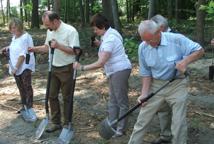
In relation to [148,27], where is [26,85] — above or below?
below

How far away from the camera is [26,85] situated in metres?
7.37

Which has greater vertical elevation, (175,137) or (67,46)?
(67,46)

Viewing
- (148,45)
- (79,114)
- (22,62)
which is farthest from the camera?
(79,114)

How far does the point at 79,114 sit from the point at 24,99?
1042 mm

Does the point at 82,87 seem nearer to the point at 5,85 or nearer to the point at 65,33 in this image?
the point at 5,85

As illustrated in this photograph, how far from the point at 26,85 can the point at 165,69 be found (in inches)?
121

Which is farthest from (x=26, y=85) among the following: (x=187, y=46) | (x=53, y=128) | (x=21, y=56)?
(x=187, y=46)

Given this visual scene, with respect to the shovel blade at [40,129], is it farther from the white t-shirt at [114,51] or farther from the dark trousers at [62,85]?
the white t-shirt at [114,51]

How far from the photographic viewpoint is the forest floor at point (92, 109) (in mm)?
6648

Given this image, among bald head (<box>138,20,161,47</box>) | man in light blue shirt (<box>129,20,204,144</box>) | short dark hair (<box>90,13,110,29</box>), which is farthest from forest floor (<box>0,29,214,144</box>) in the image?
bald head (<box>138,20,161,47</box>)

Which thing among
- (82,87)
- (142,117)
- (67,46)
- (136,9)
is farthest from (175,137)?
(136,9)

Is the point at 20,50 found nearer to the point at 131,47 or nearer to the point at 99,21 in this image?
the point at 99,21

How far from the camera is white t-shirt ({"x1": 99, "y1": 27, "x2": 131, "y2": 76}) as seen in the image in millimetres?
5938

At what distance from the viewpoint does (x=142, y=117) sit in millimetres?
5301
